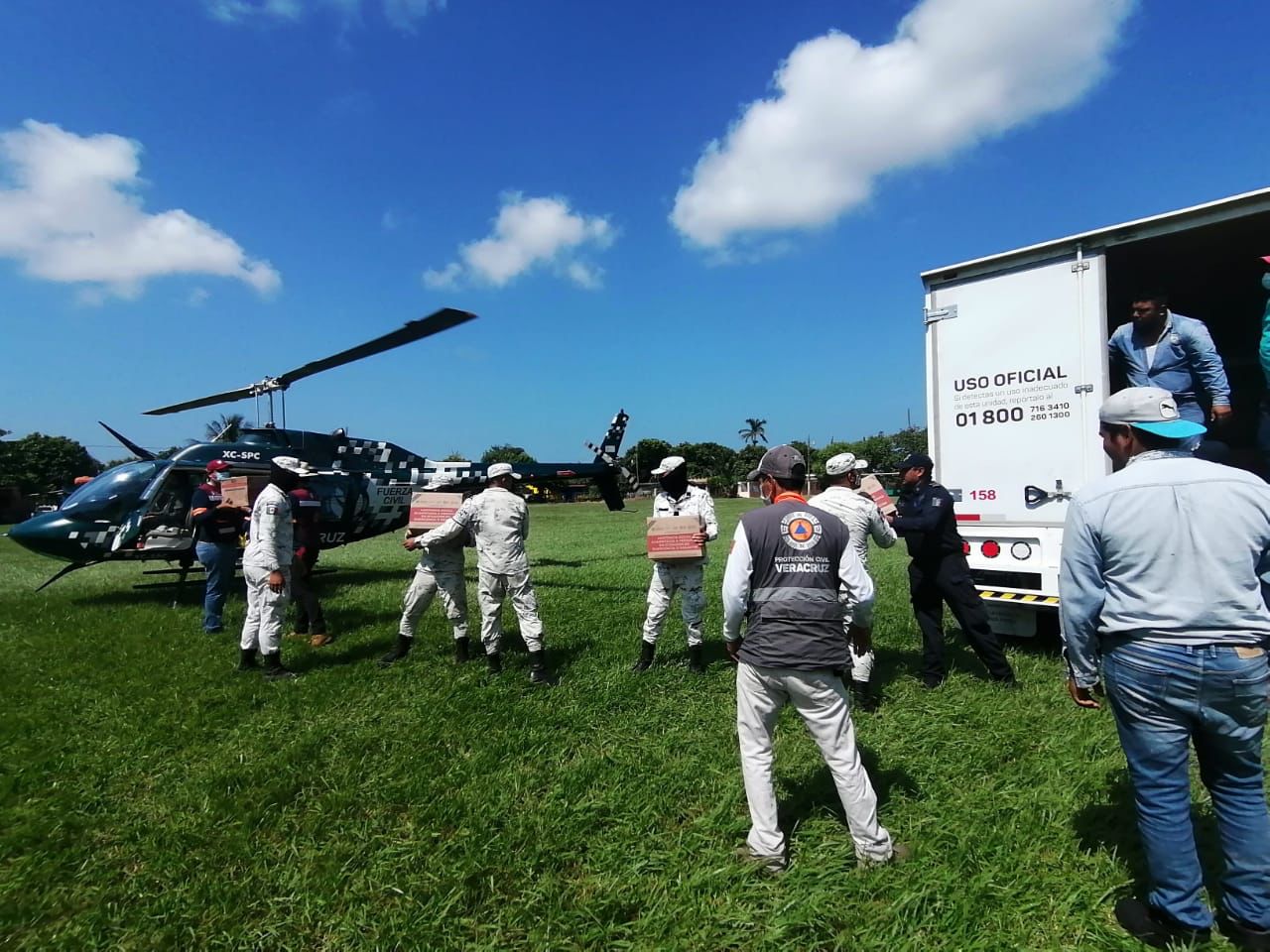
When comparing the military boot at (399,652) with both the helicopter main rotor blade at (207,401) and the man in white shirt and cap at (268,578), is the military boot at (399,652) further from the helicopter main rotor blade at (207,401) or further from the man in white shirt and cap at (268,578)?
the helicopter main rotor blade at (207,401)

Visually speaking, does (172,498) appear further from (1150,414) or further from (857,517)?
(1150,414)

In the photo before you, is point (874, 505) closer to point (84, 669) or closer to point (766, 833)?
point (766, 833)

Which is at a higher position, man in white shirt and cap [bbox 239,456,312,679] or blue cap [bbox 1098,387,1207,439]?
blue cap [bbox 1098,387,1207,439]

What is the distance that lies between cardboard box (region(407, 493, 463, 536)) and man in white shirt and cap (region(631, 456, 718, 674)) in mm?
1985

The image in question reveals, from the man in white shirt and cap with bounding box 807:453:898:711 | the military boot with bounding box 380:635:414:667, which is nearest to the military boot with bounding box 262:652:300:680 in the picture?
the military boot with bounding box 380:635:414:667

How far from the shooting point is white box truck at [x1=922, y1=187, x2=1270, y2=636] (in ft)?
17.3

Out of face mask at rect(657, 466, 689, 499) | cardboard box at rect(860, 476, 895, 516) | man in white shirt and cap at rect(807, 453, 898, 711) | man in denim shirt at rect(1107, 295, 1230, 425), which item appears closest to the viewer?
man in denim shirt at rect(1107, 295, 1230, 425)

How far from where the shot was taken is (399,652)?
6.60 m

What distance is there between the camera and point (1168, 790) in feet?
7.91

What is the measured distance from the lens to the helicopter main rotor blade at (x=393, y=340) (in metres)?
8.36

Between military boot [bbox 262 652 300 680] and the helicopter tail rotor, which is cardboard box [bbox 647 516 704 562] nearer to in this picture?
military boot [bbox 262 652 300 680]

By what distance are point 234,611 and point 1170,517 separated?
32.3 ft

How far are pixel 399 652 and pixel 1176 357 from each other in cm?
714

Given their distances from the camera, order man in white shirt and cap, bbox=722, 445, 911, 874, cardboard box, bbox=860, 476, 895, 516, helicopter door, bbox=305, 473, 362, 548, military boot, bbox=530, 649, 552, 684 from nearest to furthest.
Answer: man in white shirt and cap, bbox=722, 445, 911, 874 → cardboard box, bbox=860, 476, 895, 516 → military boot, bbox=530, 649, 552, 684 → helicopter door, bbox=305, 473, 362, 548
